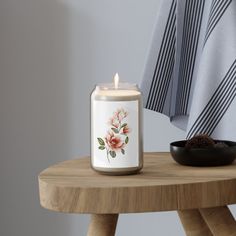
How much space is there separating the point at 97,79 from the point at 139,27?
0.48 feet

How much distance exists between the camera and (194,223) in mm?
1104

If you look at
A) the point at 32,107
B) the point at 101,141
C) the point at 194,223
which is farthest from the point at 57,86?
the point at 101,141

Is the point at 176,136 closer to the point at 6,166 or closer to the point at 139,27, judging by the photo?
the point at 139,27

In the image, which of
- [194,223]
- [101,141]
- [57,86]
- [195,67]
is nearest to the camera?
[101,141]

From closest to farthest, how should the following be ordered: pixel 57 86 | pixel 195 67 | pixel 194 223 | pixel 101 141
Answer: pixel 101 141 → pixel 194 223 → pixel 195 67 → pixel 57 86

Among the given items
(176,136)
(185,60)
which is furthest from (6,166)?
(185,60)

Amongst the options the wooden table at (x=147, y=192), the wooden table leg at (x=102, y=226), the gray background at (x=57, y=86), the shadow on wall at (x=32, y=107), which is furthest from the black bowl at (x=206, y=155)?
the shadow on wall at (x=32, y=107)

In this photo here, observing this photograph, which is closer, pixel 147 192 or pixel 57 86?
pixel 147 192

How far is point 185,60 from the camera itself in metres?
1.34

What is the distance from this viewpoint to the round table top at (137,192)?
80cm

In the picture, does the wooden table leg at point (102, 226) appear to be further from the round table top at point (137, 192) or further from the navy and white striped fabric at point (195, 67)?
the navy and white striped fabric at point (195, 67)

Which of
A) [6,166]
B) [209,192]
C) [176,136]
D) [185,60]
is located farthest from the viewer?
[6,166]

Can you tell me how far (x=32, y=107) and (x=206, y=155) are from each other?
2.34 feet

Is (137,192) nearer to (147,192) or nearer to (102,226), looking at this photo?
(147,192)
